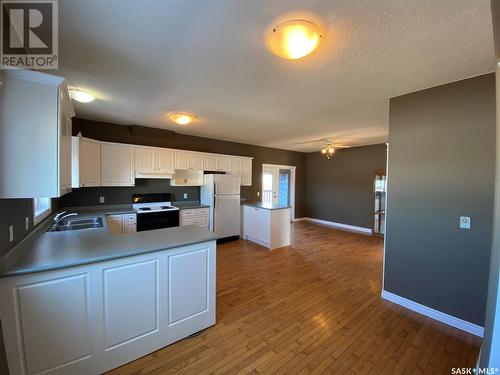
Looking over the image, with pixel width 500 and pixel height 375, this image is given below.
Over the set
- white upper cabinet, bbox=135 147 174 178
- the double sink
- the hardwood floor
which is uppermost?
white upper cabinet, bbox=135 147 174 178

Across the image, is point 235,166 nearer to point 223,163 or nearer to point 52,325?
point 223,163

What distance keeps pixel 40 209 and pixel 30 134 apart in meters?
2.13

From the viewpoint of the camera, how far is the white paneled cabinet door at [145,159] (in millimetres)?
4281

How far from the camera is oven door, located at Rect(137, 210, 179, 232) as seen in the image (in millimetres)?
4039

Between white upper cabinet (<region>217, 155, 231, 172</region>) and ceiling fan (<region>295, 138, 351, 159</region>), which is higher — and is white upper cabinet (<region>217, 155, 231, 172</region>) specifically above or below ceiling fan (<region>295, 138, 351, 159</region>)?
below

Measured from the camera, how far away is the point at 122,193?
441 cm

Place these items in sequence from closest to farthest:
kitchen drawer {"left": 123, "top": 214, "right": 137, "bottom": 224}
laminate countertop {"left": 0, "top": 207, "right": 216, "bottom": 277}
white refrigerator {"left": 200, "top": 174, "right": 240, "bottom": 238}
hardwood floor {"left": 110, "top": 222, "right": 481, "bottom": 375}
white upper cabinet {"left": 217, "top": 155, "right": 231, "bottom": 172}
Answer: laminate countertop {"left": 0, "top": 207, "right": 216, "bottom": 277}, hardwood floor {"left": 110, "top": 222, "right": 481, "bottom": 375}, kitchen drawer {"left": 123, "top": 214, "right": 137, "bottom": 224}, white refrigerator {"left": 200, "top": 174, "right": 240, "bottom": 238}, white upper cabinet {"left": 217, "top": 155, "right": 231, "bottom": 172}

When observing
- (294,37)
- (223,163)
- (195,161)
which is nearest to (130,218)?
(195,161)

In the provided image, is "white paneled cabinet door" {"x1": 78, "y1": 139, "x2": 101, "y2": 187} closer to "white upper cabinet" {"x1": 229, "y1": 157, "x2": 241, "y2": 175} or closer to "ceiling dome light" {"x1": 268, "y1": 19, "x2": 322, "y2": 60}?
"white upper cabinet" {"x1": 229, "y1": 157, "x2": 241, "y2": 175}

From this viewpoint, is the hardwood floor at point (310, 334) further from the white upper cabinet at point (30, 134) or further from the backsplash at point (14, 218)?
the white upper cabinet at point (30, 134)

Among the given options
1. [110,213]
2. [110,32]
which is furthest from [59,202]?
[110,32]

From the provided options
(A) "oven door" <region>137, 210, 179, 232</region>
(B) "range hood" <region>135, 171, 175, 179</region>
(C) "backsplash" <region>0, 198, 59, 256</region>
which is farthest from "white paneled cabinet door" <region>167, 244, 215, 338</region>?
(B) "range hood" <region>135, 171, 175, 179</region>

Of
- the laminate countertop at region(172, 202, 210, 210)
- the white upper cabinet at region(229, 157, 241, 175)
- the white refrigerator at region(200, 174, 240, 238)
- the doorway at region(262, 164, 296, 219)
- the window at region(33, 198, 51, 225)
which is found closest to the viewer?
the window at region(33, 198, 51, 225)

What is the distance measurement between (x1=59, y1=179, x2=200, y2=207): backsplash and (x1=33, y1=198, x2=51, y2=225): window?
29.6 inches
